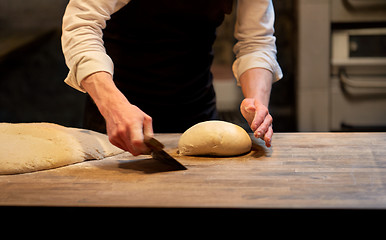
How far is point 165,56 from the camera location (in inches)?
55.2

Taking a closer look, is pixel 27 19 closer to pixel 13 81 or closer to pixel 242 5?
pixel 13 81

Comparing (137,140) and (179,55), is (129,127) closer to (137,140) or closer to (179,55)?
(137,140)

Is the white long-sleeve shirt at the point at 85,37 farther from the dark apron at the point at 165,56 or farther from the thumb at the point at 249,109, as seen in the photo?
the thumb at the point at 249,109

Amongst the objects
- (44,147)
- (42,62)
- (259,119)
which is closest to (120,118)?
(44,147)

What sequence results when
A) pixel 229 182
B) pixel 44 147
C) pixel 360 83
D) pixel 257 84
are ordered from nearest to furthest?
pixel 229 182 < pixel 44 147 < pixel 257 84 < pixel 360 83

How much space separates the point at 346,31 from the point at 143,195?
194 centimetres

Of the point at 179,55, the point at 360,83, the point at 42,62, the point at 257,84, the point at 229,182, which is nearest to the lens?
the point at 229,182

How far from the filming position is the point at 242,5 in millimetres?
1397

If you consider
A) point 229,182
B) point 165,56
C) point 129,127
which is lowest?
point 229,182

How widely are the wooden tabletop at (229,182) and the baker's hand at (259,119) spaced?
0.17 feet

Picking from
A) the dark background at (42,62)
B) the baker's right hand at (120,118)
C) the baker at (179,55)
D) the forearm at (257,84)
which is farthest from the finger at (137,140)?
the dark background at (42,62)

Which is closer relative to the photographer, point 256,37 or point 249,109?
point 249,109

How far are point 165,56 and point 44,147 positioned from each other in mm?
535

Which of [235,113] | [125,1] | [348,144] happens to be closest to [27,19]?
[235,113]
